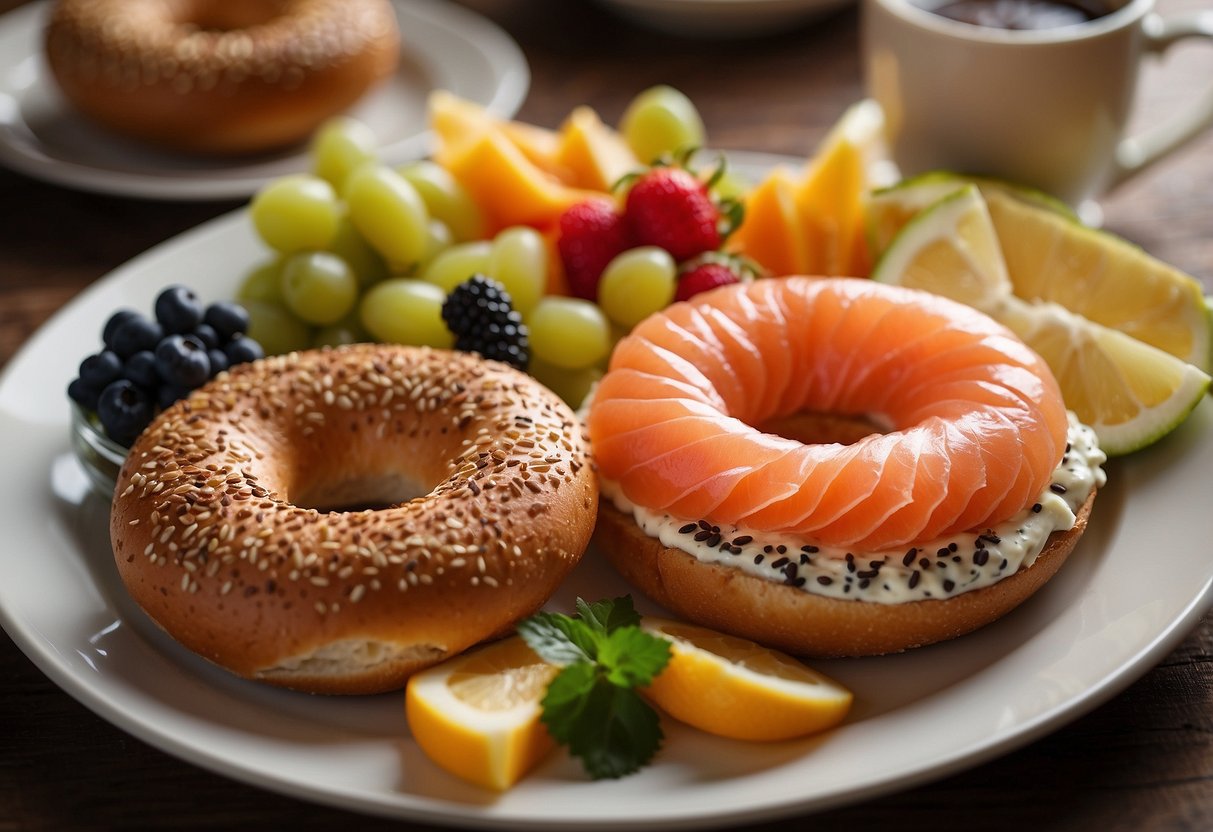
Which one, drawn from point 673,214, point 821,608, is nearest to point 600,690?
point 821,608

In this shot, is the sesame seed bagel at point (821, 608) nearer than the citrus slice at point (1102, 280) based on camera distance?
Yes

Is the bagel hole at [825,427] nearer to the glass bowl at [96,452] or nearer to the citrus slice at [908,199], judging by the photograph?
the citrus slice at [908,199]

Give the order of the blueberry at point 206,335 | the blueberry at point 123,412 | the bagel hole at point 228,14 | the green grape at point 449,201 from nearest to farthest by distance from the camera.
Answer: the blueberry at point 123,412, the blueberry at point 206,335, the green grape at point 449,201, the bagel hole at point 228,14

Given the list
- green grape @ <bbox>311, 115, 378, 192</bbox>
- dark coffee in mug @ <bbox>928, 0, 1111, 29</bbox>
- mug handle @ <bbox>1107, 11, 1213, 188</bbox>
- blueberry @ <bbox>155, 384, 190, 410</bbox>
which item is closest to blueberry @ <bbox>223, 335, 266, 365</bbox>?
blueberry @ <bbox>155, 384, 190, 410</bbox>

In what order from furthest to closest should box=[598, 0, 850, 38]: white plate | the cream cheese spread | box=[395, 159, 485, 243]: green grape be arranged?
1. box=[598, 0, 850, 38]: white plate
2. box=[395, 159, 485, 243]: green grape
3. the cream cheese spread

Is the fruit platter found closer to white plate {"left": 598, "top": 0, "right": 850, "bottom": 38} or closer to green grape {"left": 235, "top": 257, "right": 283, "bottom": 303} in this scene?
green grape {"left": 235, "top": 257, "right": 283, "bottom": 303}

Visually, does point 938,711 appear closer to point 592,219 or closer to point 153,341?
point 592,219

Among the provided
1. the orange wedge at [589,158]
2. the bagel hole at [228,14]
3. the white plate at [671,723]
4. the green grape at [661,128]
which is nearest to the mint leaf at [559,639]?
the white plate at [671,723]
